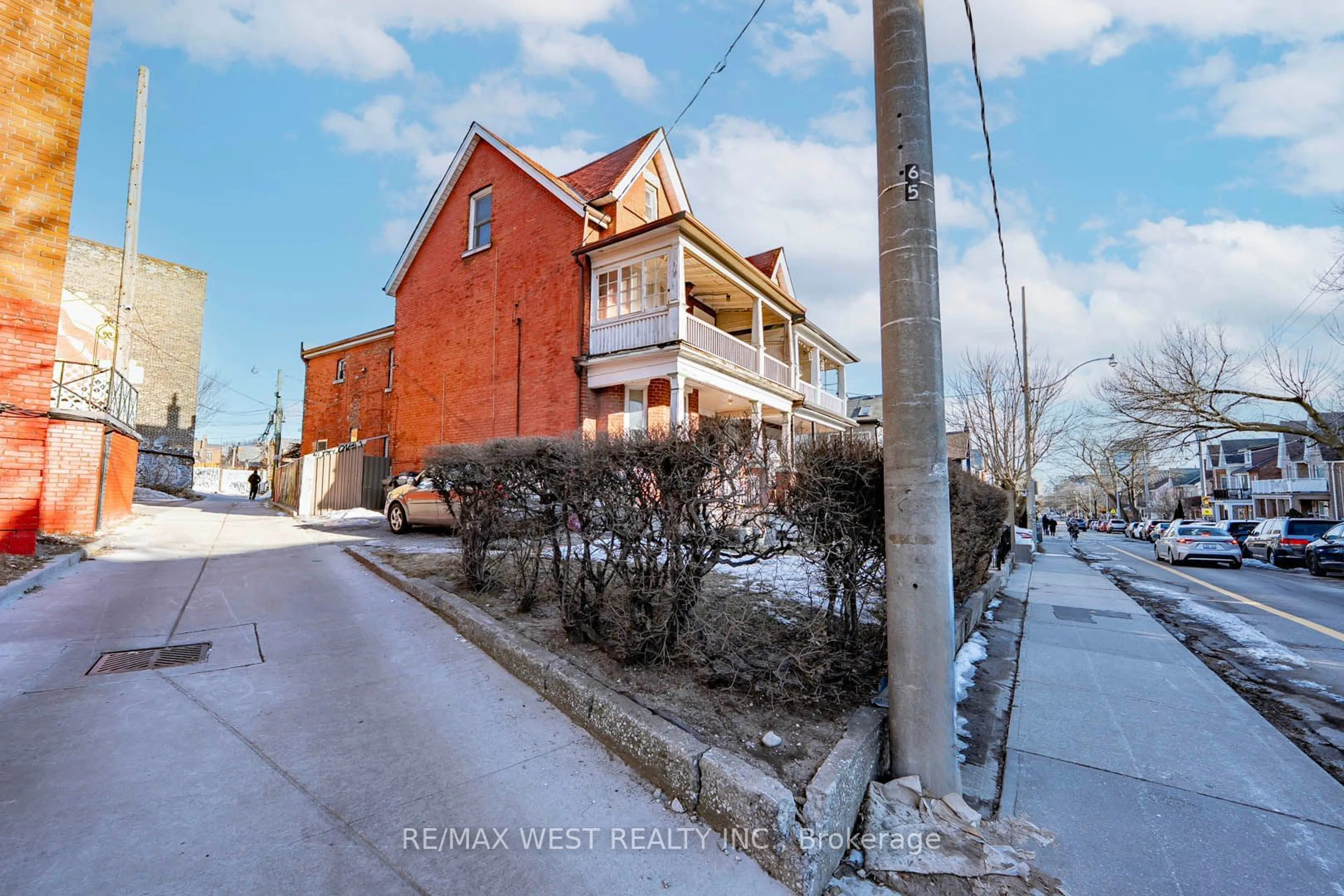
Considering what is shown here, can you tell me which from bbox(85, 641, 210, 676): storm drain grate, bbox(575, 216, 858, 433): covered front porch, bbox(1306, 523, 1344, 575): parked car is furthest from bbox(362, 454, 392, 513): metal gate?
bbox(1306, 523, 1344, 575): parked car

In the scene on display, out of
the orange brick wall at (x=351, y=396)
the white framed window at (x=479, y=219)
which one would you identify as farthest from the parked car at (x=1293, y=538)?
the orange brick wall at (x=351, y=396)

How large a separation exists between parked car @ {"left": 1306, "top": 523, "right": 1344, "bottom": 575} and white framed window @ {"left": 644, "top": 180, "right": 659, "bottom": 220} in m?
20.6

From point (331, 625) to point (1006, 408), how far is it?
29.4 meters

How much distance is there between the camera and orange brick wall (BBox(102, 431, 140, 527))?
1102 cm

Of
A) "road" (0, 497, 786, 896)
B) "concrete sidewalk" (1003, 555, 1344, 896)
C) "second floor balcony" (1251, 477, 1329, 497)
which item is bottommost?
"concrete sidewalk" (1003, 555, 1344, 896)

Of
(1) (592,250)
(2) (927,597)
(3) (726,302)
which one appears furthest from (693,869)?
(3) (726,302)

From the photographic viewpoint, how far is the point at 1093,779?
10.7ft

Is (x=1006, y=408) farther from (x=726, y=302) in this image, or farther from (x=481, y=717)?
(x=481, y=717)

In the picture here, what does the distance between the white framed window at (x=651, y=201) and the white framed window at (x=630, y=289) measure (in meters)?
3.22

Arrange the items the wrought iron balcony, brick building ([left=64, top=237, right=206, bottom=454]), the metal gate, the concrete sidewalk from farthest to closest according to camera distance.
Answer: brick building ([left=64, top=237, right=206, bottom=454]), the metal gate, the wrought iron balcony, the concrete sidewalk

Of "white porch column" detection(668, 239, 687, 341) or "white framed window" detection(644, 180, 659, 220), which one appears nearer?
"white porch column" detection(668, 239, 687, 341)

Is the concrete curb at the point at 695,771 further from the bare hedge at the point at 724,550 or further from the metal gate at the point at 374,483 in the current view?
the metal gate at the point at 374,483

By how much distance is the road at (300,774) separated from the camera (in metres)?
2.20

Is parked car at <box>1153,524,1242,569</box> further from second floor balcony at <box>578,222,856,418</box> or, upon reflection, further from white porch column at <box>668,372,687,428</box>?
white porch column at <box>668,372,687,428</box>
